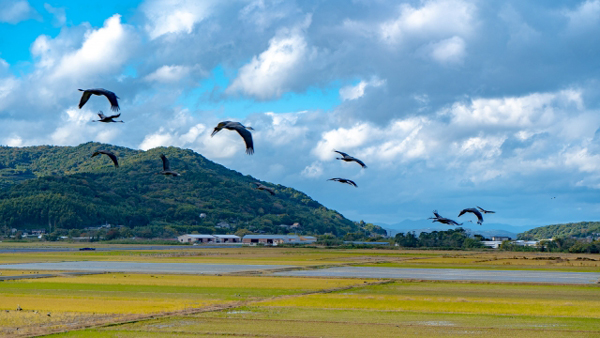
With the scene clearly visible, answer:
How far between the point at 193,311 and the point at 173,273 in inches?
983

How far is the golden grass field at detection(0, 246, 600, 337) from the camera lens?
23.3 m

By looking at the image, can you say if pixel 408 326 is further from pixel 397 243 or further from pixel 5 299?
pixel 397 243

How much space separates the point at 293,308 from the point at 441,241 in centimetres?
10973

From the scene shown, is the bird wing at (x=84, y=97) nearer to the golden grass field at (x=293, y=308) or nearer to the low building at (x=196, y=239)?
the golden grass field at (x=293, y=308)

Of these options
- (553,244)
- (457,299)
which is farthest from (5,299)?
(553,244)

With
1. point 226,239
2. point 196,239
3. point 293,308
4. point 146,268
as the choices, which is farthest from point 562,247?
point 293,308

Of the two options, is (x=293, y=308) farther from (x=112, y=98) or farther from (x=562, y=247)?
(x=562, y=247)

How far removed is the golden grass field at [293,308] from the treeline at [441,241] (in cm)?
9093

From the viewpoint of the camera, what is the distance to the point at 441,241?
135 meters

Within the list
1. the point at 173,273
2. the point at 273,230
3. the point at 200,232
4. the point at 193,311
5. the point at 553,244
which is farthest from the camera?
the point at 273,230

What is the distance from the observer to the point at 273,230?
643ft

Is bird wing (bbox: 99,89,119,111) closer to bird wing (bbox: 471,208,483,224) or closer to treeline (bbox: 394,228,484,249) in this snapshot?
bird wing (bbox: 471,208,483,224)

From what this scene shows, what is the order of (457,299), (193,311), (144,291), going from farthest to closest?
(144,291), (457,299), (193,311)

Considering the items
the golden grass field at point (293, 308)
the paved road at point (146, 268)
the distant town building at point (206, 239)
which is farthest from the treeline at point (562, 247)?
the golden grass field at point (293, 308)
